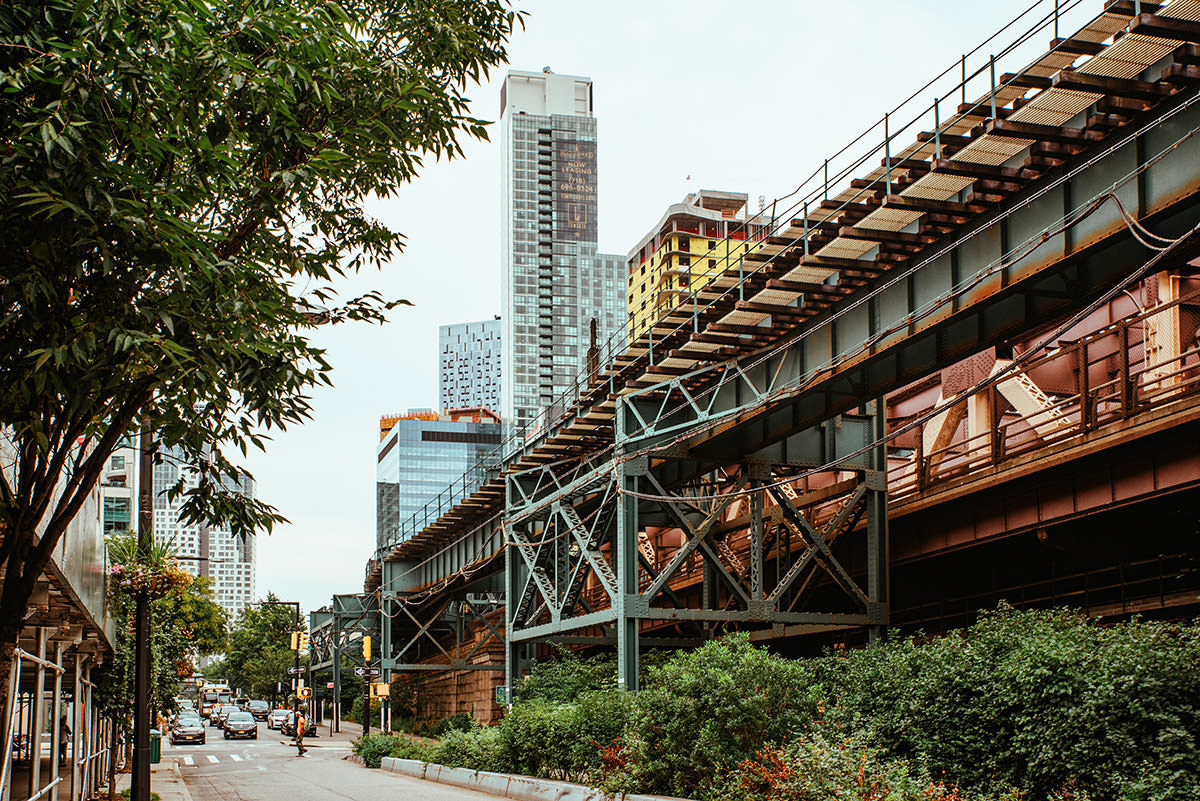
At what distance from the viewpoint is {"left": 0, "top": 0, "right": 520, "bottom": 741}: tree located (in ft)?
23.4

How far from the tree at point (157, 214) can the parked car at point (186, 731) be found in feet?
167

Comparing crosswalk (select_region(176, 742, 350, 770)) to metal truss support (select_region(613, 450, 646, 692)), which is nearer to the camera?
metal truss support (select_region(613, 450, 646, 692))

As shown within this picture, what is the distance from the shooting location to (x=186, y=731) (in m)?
56.2

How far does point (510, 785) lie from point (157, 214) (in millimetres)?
18257

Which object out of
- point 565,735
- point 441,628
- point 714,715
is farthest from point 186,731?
point 714,715

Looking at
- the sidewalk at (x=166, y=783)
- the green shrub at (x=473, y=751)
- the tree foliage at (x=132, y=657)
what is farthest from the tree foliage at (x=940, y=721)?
the tree foliage at (x=132, y=657)

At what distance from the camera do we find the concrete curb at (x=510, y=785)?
64.0 ft

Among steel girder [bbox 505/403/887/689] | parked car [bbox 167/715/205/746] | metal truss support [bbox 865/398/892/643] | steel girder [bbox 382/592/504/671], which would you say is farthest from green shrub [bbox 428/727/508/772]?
parked car [bbox 167/715/205/746]

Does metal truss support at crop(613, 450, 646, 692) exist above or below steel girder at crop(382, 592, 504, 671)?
above

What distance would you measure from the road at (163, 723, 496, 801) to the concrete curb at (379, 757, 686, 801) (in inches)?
15.6

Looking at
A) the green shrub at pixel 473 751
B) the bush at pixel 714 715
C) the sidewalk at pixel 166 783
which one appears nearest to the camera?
the bush at pixel 714 715

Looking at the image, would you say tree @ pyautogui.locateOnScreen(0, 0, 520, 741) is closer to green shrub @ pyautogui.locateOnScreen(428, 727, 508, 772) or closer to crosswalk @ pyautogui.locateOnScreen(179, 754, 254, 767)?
green shrub @ pyautogui.locateOnScreen(428, 727, 508, 772)

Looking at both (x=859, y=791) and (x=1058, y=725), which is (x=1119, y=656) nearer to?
(x=1058, y=725)

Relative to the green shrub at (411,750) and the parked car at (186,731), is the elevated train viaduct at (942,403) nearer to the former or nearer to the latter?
the green shrub at (411,750)
